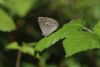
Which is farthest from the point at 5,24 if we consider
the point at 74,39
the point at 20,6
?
the point at 74,39

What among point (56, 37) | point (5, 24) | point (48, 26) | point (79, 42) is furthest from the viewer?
point (5, 24)

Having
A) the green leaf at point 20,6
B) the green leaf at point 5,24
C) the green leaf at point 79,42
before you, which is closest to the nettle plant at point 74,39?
the green leaf at point 79,42

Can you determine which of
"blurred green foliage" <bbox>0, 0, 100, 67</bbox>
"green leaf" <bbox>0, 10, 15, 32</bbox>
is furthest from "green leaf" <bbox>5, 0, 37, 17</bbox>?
"green leaf" <bbox>0, 10, 15, 32</bbox>

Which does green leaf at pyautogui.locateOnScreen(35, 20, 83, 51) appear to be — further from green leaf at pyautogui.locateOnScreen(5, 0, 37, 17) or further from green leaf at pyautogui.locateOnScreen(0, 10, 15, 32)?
green leaf at pyautogui.locateOnScreen(5, 0, 37, 17)

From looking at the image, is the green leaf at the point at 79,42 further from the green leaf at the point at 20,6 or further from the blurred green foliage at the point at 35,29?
the green leaf at the point at 20,6

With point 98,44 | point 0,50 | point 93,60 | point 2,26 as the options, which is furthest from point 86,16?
point 98,44

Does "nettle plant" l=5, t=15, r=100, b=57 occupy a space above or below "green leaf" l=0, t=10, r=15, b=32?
above

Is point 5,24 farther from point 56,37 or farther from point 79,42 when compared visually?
point 79,42

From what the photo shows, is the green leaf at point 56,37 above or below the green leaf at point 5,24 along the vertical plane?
above

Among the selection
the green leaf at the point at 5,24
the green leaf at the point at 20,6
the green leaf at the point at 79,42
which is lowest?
the green leaf at the point at 20,6

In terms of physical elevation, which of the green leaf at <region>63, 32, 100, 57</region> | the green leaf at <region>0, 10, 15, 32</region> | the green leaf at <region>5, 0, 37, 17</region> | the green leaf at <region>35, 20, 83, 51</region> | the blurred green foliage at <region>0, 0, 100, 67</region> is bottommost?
A: the blurred green foliage at <region>0, 0, 100, 67</region>
